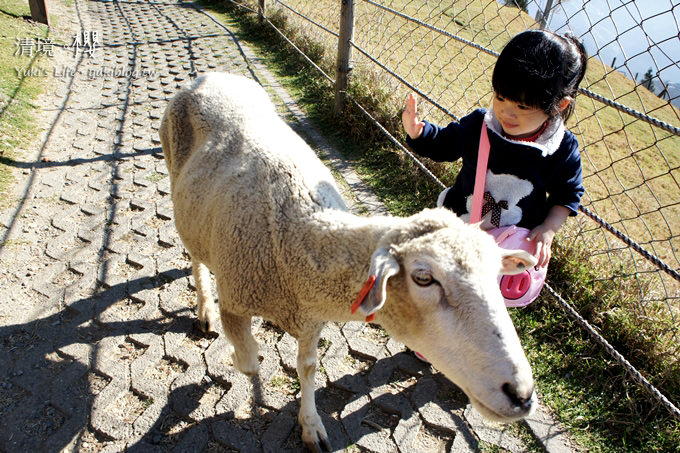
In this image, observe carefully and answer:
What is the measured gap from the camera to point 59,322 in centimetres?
304

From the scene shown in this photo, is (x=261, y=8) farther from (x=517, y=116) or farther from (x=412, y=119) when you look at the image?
(x=517, y=116)

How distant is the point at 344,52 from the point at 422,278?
185 inches

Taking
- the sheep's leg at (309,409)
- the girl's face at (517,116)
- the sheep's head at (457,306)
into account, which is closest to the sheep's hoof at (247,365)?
the sheep's leg at (309,409)

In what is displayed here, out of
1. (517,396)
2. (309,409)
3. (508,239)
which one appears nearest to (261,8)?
(508,239)

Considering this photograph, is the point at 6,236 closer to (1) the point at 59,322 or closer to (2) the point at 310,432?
(1) the point at 59,322

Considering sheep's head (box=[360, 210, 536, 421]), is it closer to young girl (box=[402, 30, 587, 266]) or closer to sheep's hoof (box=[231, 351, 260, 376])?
young girl (box=[402, 30, 587, 266])

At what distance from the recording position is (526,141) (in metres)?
2.13

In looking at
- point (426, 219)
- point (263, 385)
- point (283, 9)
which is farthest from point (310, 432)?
point (283, 9)

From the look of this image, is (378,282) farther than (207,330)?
No

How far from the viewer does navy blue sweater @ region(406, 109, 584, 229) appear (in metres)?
2.17

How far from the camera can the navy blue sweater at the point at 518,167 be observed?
2174mm

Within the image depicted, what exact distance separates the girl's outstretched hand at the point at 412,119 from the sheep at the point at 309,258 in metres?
0.53

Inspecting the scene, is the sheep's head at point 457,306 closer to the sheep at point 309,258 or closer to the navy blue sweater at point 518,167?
the sheep at point 309,258

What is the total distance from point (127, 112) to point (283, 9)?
4919 millimetres
